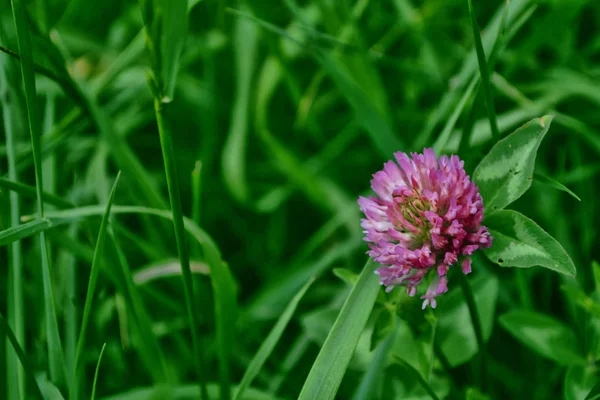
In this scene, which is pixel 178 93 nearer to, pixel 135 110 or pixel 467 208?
pixel 135 110

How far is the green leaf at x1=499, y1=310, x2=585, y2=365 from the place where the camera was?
875 millimetres

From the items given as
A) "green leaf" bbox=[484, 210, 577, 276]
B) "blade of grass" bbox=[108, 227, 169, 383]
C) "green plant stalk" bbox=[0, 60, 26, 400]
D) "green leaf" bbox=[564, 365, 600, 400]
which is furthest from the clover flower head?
"green plant stalk" bbox=[0, 60, 26, 400]

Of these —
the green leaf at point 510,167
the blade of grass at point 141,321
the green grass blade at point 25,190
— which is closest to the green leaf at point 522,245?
the green leaf at point 510,167

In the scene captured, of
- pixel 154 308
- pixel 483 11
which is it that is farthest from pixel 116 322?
pixel 483 11

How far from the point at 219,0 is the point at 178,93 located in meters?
0.23

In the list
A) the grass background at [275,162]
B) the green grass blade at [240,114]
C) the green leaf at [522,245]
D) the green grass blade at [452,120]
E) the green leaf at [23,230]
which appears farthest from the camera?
the green grass blade at [240,114]

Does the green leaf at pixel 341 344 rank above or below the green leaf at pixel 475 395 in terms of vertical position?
above

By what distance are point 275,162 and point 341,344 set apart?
0.68 metres

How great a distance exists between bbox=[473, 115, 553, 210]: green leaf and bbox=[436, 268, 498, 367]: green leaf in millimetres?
194

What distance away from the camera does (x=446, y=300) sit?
0.89 metres

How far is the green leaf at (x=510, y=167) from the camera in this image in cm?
69

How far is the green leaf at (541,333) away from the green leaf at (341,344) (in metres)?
0.25

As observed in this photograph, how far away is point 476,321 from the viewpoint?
78cm

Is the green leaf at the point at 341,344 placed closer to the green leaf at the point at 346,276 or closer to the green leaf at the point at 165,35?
the green leaf at the point at 346,276
